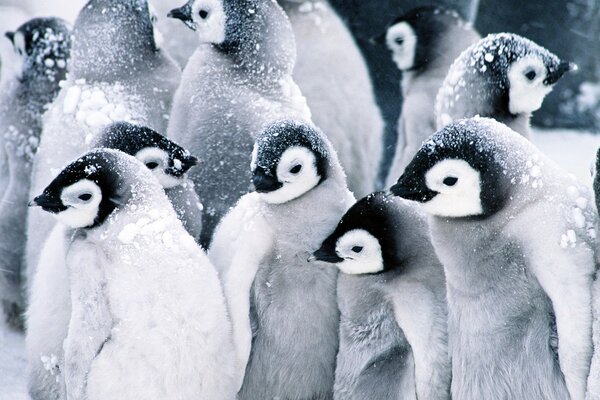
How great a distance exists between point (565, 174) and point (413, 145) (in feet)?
3.02

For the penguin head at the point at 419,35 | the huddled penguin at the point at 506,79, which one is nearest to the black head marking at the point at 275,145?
the huddled penguin at the point at 506,79

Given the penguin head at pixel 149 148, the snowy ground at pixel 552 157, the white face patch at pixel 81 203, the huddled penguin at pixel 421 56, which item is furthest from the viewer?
the huddled penguin at pixel 421 56

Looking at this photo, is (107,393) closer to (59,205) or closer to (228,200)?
(59,205)

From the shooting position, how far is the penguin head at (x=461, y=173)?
5.71ft

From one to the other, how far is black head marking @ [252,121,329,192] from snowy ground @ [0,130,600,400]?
0.73 m

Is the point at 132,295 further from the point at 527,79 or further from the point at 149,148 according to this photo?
the point at 527,79

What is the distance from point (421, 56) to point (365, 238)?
1098 mm

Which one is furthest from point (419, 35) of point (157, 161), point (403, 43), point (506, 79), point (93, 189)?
point (93, 189)

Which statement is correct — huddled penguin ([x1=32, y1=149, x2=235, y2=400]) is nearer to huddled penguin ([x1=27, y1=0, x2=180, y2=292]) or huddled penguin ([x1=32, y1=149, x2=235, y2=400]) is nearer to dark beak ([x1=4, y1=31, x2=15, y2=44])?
huddled penguin ([x1=27, y1=0, x2=180, y2=292])

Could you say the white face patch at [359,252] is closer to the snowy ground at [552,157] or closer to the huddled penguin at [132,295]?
the huddled penguin at [132,295]

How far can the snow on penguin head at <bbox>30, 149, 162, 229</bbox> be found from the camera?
183cm

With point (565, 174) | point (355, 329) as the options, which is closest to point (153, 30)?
point (355, 329)

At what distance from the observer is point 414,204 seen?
6.56 ft

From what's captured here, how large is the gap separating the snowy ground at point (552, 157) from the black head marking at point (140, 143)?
1.89ft
